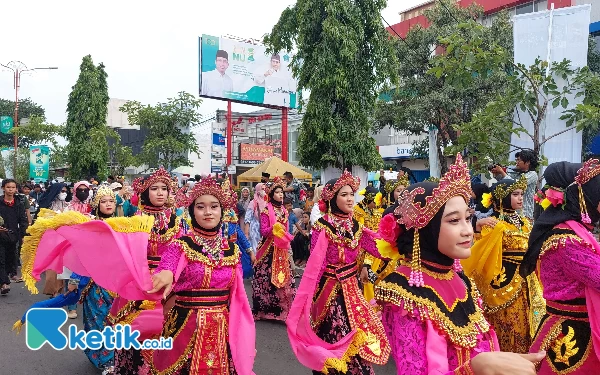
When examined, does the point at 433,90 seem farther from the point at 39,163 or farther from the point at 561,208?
the point at 39,163

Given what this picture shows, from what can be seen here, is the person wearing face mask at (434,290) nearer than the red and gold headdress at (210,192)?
Yes

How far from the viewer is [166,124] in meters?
21.8

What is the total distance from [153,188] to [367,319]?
109 inches

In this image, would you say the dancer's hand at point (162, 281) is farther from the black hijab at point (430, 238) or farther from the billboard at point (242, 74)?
the billboard at point (242, 74)

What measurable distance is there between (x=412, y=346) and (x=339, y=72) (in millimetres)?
10494

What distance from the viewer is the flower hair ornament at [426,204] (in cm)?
252

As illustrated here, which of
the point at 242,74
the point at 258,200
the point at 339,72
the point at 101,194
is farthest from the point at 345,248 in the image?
the point at 242,74

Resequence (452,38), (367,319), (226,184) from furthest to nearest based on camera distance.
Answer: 1. (452,38)
2. (367,319)
3. (226,184)

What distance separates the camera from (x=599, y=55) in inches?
622

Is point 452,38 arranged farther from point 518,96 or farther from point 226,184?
point 226,184

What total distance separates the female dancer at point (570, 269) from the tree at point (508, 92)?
98.1 inches

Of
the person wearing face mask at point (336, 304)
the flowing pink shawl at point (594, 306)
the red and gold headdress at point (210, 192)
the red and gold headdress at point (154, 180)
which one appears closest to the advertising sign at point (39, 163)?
the red and gold headdress at point (154, 180)

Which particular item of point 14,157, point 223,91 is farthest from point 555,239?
point 14,157

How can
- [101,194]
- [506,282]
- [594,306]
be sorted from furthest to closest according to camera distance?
[101,194] < [506,282] < [594,306]
